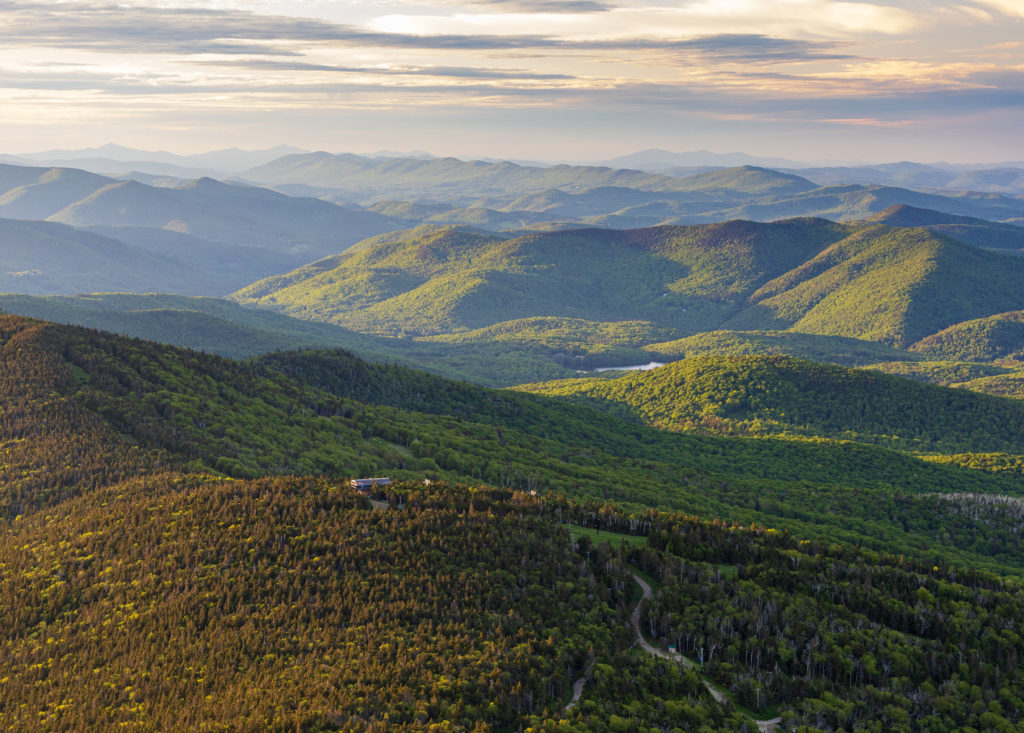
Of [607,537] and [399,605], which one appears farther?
[607,537]

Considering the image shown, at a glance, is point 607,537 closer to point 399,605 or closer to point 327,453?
point 399,605

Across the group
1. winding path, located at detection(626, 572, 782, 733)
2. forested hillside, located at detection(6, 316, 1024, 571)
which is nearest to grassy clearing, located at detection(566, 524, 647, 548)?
winding path, located at detection(626, 572, 782, 733)

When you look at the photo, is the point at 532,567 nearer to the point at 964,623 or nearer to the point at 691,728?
the point at 691,728

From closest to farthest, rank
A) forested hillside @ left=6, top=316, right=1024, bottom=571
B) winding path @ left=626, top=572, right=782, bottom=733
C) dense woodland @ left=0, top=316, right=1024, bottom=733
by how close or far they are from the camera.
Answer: dense woodland @ left=0, top=316, right=1024, bottom=733
winding path @ left=626, top=572, right=782, bottom=733
forested hillside @ left=6, top=316, right=1024, bottom=571

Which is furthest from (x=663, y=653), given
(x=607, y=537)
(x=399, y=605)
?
(x=399, y=605)

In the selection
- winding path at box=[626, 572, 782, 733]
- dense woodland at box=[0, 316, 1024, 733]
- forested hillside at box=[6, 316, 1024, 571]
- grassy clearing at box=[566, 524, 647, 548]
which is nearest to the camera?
dense woodland at box=[0, 316, 1024, 733]

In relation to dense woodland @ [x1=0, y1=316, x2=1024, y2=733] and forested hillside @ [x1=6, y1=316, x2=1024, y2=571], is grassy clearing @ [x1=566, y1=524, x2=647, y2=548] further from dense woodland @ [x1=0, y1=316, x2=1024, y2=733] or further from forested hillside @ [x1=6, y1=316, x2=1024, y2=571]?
forested hillside @ [x1=6, y1=316, x2=1024, y2=571]

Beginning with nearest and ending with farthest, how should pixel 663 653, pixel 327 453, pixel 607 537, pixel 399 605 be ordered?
pixel 399 605 → pixel 663 653 → pixel 607 537 → pixel 327 453

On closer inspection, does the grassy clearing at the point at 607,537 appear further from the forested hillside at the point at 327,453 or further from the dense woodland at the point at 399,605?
the forested hillside at the point at 327,453
